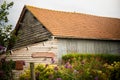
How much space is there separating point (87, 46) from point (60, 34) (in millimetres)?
3480

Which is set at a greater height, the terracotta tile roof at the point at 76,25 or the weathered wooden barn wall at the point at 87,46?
the terracotta tile roof at the point at 76,25

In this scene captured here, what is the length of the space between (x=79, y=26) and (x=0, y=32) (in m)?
11.3

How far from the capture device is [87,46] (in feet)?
96.7

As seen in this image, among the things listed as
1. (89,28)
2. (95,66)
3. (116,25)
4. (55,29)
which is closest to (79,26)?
(89,28)

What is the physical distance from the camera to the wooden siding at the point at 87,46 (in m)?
27.7

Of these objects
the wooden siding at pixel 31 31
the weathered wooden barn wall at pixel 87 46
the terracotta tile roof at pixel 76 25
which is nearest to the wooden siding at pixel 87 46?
the weathered wooden barn wall at pixel 87 46

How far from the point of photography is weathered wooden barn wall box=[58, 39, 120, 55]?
27.7 meters

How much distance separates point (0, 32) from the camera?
21953 mm

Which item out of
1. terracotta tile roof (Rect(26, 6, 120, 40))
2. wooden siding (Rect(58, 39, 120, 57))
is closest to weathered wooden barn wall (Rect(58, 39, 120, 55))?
wooden siding (Rect(58, 39, 120, 57))

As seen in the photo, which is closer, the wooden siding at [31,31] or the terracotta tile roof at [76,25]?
the terracotta tile roof at [76,25]

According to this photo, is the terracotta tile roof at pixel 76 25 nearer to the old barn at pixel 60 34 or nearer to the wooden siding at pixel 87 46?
the old barn at pixel 60 34

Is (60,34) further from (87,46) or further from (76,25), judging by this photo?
(76,25)

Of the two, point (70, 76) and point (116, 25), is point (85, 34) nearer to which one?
point (116, 25)

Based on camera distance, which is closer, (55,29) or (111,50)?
(55,29)
